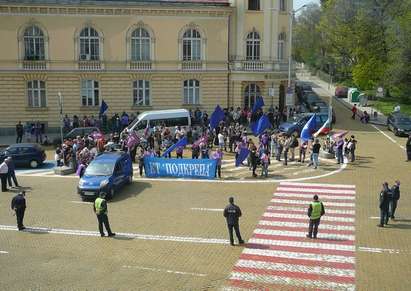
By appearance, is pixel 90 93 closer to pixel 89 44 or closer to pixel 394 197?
pixel 89 44

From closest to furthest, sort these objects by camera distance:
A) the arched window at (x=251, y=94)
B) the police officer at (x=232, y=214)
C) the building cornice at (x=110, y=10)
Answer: the police officer at (x=232, y=214) → the building cornice at (x=110, y=10) → the arched window at (x=251, y=94)

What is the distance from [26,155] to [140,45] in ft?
55.1

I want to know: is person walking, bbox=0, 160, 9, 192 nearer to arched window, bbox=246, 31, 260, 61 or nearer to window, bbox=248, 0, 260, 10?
arched window, bbox=246, 31, 260, 61

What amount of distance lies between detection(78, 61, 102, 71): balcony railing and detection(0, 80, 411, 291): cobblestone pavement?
18.0 metres

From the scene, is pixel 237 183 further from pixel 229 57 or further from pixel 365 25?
pixel 365 25

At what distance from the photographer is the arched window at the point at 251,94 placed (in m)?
48.4

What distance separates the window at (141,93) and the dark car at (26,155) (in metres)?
14.7

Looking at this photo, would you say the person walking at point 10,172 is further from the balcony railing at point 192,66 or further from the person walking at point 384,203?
the balcony railing at point 192,66

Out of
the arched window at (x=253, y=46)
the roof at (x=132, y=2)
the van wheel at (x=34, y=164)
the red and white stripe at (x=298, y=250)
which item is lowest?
the red and white stripe at (x=298, y=250)

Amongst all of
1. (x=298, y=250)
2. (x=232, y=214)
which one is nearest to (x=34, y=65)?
(x=232, y=214)

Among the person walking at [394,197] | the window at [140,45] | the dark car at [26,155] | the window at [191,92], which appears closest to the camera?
the person walking at [394,197]

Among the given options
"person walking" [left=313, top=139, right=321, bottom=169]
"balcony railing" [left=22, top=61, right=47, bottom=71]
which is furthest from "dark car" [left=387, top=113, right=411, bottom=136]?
"balcony railing" [left=22, top=61, right=47, bottom=71]

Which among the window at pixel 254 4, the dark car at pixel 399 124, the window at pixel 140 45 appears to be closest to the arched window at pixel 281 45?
the window at pixel 254 4

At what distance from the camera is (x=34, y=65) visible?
150 feet
